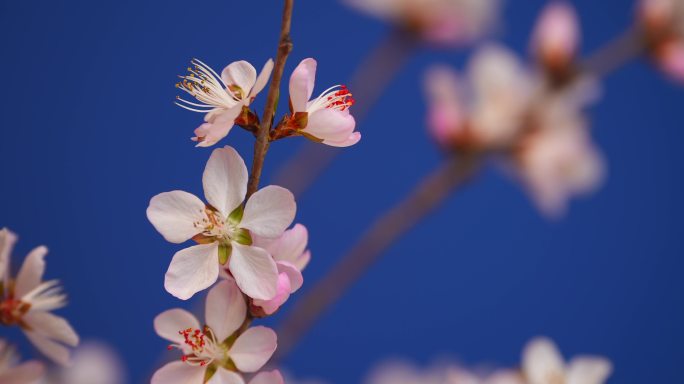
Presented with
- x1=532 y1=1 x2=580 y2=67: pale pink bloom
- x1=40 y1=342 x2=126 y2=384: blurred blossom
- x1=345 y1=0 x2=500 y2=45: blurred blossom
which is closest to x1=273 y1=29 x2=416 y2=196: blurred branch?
x1=345 y1=0 x2=500 y2=45: blurred blossom

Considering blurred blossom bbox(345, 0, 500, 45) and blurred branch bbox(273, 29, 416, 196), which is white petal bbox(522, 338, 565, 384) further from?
blurred blossom bbox(345, 0, 500, 45)

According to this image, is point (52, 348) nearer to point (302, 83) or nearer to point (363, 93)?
point (302, 83)

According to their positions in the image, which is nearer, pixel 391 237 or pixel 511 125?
pixel 391 237

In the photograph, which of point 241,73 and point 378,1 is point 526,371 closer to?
point 241,73

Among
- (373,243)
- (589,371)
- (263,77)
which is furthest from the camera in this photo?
(373,243)

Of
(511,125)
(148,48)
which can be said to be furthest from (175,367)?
(148,48)

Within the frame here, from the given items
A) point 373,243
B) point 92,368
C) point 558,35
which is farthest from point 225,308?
point 558,35

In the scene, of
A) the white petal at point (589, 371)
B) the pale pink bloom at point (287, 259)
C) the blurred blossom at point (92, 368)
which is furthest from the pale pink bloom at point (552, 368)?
the blurred blossom at point (92, 368)
